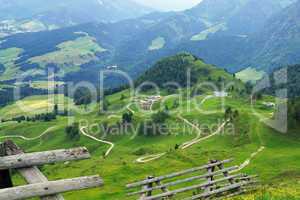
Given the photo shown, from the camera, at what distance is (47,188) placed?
14.1 m

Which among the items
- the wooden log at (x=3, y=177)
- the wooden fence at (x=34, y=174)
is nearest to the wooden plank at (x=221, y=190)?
the wooden fence at (x=34, y=174)

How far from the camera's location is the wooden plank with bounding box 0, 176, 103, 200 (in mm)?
13430

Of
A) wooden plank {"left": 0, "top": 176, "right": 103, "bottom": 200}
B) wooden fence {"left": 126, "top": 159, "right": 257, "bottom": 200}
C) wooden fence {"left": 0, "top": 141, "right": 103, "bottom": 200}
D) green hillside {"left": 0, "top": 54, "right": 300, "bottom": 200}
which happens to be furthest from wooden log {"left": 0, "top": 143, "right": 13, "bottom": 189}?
wooden fence {"left": 126, "top": 159, "right": 257, "bottom": 200}

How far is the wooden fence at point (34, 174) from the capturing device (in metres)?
13.7

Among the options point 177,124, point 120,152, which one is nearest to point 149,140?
point 177,124

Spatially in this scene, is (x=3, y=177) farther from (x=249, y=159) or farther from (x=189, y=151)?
(x=189, y=151)

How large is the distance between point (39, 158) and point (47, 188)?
990mm

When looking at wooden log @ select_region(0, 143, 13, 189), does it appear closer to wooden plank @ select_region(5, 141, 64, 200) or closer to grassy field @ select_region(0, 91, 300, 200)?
wooden plank @ select_region(5, 141, 64, 200)

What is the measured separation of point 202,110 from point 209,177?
165 meters

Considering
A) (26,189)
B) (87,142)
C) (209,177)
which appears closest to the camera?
(26,189)

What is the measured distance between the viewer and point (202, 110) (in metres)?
195

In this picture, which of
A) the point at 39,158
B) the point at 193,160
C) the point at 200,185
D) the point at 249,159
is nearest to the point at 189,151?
the point at 193,160

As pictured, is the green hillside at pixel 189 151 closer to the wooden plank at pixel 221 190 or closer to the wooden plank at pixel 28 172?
the wooden plank at pixel 221 190

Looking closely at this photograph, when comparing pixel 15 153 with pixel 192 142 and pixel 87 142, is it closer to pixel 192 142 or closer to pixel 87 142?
pixel 192 142
